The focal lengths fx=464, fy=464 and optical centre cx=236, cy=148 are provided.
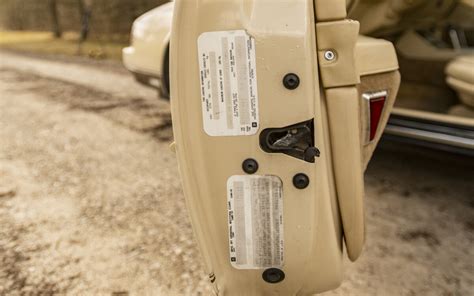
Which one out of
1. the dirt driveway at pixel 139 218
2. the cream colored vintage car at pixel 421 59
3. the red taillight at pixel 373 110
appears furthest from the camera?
the cream colored vintage car at pixel 421 59

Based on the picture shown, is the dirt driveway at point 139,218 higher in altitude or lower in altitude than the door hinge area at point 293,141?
lower

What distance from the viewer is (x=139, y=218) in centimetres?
239

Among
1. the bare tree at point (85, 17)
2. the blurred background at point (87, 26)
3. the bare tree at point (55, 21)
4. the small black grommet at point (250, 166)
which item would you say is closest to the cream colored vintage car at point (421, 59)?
the small black grommet at point (250, 166)

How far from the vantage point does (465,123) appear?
85.7 inches

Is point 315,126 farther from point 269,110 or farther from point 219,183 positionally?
point 219,183

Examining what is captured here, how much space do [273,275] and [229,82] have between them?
1.89 feet

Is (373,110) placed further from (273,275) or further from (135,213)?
(135,213)

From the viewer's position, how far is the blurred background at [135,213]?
6.13ft

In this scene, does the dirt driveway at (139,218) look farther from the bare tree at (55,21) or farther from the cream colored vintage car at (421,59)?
the bare tree at (55,21)

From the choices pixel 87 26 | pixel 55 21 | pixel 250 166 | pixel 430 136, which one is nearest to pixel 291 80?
pixel 250 166

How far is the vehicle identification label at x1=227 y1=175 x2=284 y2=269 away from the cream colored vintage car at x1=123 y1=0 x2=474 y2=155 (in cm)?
125

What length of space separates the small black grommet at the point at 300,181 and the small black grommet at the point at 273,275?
0.26 metres

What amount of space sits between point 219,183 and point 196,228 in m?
0.17

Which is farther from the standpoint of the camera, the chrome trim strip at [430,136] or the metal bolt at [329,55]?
the chrome trim strip at [430,136]
